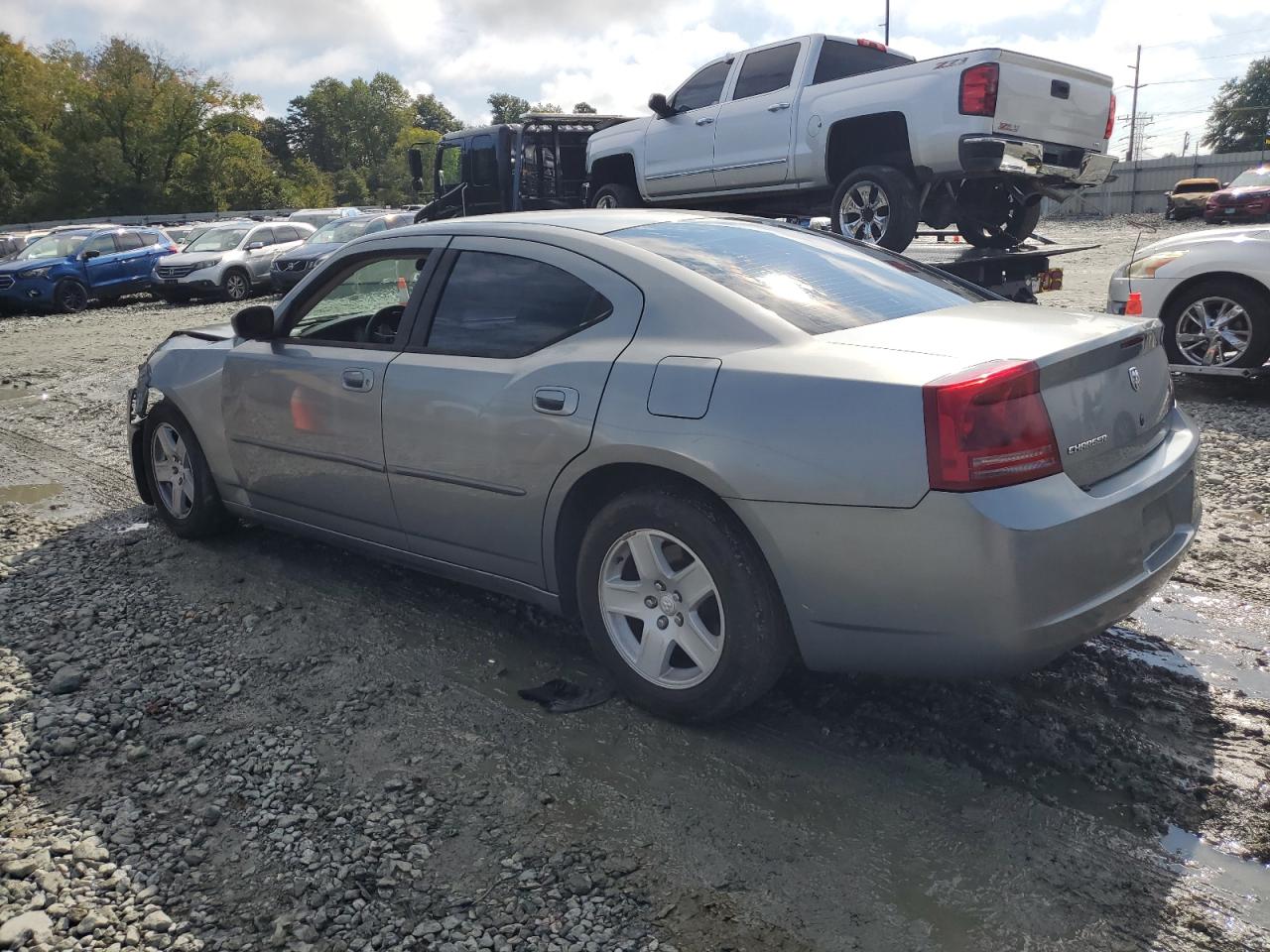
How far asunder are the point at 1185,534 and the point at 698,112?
28.4 feet

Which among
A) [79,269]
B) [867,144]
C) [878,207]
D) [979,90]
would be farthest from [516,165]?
[79,269]

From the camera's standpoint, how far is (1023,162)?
8.20m

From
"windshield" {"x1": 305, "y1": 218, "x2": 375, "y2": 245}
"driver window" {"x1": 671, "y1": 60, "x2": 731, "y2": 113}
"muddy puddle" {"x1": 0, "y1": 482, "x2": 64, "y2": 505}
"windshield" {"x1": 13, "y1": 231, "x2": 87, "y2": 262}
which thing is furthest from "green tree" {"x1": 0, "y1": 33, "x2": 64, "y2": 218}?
"muddy puddle" {"x1": 0, "y1": 482, "x2": 64, "y2": 505}

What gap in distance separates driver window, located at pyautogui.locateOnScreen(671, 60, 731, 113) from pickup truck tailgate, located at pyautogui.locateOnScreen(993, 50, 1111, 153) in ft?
10.9

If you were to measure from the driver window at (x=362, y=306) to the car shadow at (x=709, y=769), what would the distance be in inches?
46.9

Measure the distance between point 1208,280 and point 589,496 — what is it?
241 inches

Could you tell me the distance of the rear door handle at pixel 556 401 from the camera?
3264mm

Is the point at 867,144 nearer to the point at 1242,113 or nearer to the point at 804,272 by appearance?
the point at 804,272

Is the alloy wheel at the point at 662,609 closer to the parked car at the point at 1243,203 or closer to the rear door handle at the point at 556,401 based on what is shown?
the rear door handle at the point at 556,401

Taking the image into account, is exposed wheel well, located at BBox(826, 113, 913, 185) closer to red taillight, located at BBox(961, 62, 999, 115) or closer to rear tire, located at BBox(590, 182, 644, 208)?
red taillight, located at BBox(961, 62, 999, 115)

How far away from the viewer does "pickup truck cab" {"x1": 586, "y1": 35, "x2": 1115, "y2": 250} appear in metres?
8.15

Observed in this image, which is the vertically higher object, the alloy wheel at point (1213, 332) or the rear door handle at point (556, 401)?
the rear door handle at point (556, 401)

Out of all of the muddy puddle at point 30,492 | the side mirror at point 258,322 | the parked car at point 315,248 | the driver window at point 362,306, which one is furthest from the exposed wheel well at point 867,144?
the parked car at point 315,248

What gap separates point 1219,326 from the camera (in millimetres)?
7316
